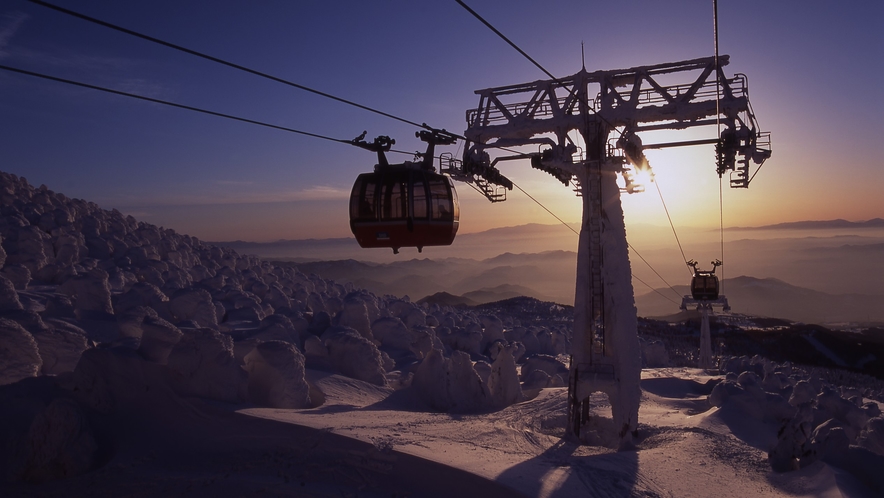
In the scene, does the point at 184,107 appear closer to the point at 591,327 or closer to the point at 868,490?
the point at 591,327

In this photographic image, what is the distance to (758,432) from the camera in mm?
14516

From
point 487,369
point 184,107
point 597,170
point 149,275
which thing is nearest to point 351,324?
point 487,369

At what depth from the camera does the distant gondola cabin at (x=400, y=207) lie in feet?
32.7

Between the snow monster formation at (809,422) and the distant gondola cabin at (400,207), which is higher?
the distant gondola cabin at (400,207)

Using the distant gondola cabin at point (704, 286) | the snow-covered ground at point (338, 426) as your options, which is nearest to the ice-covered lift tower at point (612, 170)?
the snow-covered ground at point (338, 426)

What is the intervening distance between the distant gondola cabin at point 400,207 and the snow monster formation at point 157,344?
4965 mm

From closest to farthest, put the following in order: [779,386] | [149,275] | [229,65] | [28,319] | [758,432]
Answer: [229,65] → [28,319] → [758,432] → [779,386] → [149,275]

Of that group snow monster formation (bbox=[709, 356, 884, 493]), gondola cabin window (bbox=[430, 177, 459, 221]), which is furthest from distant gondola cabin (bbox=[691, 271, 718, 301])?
gondola cabin window (bbox=[430, 177, 459, 221])

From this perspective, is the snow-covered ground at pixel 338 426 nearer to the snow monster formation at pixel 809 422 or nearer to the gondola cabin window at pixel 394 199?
the snow monster formation at pixel 809 422

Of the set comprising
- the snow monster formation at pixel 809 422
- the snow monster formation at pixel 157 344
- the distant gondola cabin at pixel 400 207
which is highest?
the distant gondola cabin at pixel 400 207

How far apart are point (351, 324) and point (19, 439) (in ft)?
53.9

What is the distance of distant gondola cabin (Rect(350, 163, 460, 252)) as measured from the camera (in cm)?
998

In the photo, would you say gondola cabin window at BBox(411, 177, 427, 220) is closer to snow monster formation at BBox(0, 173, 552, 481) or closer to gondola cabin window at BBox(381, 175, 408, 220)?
gondola cabin window at BBox(381, 175, 408, 220)

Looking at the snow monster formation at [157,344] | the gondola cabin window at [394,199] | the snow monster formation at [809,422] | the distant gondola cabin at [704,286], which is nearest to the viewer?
the gondola cabin window at [394,199]
